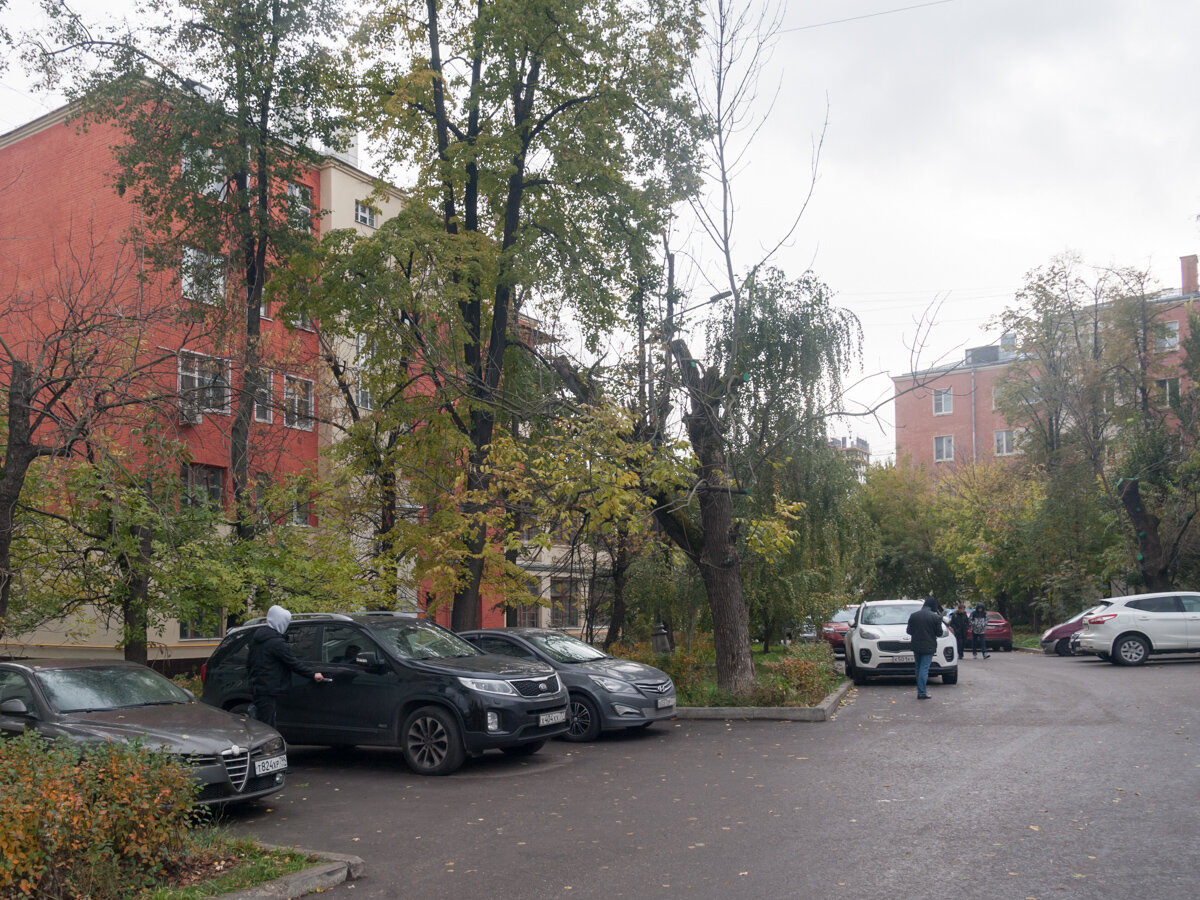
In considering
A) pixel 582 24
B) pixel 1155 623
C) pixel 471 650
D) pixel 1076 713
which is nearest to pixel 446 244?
pixel 582 24

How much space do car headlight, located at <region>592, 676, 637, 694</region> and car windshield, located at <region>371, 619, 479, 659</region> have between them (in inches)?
71.9

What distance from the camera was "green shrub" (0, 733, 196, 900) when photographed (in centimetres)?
538

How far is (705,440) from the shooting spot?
16641mm

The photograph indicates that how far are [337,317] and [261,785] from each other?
12.2 metres

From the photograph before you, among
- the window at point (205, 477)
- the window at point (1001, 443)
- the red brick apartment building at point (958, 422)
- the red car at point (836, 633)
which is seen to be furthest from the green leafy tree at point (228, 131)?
the window at point (1001, 443)

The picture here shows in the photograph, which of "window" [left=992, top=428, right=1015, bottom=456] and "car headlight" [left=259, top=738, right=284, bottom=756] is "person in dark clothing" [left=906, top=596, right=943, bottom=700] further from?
"window" [left=992, top=428, right=1015, bottom=456]

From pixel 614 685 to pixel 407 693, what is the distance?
10.9 ft

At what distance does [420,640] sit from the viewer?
39.5ft

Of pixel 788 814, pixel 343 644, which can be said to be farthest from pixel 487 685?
pixel 788 814

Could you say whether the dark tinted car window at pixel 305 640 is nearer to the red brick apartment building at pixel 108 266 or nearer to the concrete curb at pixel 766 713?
the concrete curb at pixel 766 713

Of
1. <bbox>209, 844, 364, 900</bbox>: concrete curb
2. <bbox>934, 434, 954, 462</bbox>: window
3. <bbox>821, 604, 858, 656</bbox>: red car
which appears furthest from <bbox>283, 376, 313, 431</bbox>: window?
<bbox>934, 434, 954, 462</bbox>: window

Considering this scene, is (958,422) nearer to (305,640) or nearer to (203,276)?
(203,276)

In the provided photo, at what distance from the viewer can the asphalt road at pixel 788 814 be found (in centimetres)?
623

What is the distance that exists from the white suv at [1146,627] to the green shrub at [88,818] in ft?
75.8
